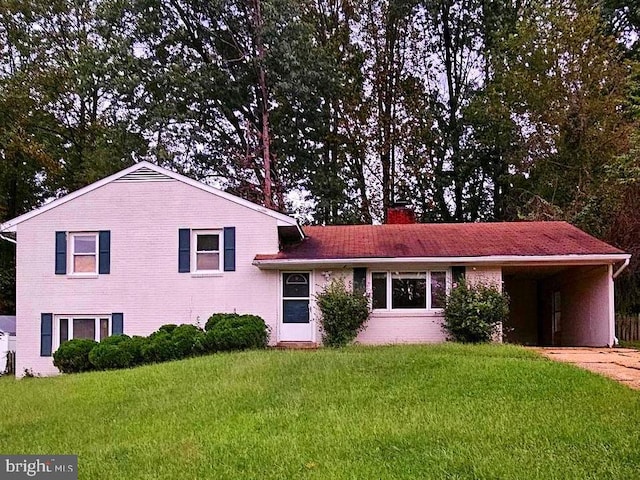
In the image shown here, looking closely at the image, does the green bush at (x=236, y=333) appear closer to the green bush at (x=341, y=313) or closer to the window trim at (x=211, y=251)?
the window trim at (x=211, y=251)

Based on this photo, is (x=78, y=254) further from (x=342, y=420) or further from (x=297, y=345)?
(x=342, y=420)

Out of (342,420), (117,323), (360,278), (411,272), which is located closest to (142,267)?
(117,323)

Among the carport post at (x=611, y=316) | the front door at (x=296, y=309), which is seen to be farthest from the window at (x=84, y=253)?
the carport post at (x=611, y=316)

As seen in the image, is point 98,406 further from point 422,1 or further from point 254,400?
point 422,1

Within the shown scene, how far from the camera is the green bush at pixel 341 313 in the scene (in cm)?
1695

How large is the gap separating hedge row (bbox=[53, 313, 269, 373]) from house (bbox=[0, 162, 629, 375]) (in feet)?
4.58

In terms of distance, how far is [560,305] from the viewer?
20.6 meters

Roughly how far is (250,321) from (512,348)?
618 centimetres

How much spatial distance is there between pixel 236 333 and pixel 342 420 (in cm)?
827

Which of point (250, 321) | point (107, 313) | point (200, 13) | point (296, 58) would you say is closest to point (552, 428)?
point (250, 321)

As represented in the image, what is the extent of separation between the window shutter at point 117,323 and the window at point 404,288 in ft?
21.2

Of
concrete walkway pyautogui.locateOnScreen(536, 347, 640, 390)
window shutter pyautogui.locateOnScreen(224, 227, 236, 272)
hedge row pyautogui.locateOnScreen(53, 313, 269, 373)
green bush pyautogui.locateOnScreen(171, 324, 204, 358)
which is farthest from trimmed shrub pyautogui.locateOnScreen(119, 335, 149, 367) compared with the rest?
concrete walkway pyautogui.locateOnScreen(536, 347, 640, 390)

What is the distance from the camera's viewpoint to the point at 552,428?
7.43m

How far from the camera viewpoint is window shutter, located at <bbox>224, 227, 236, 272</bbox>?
58.8 ft
